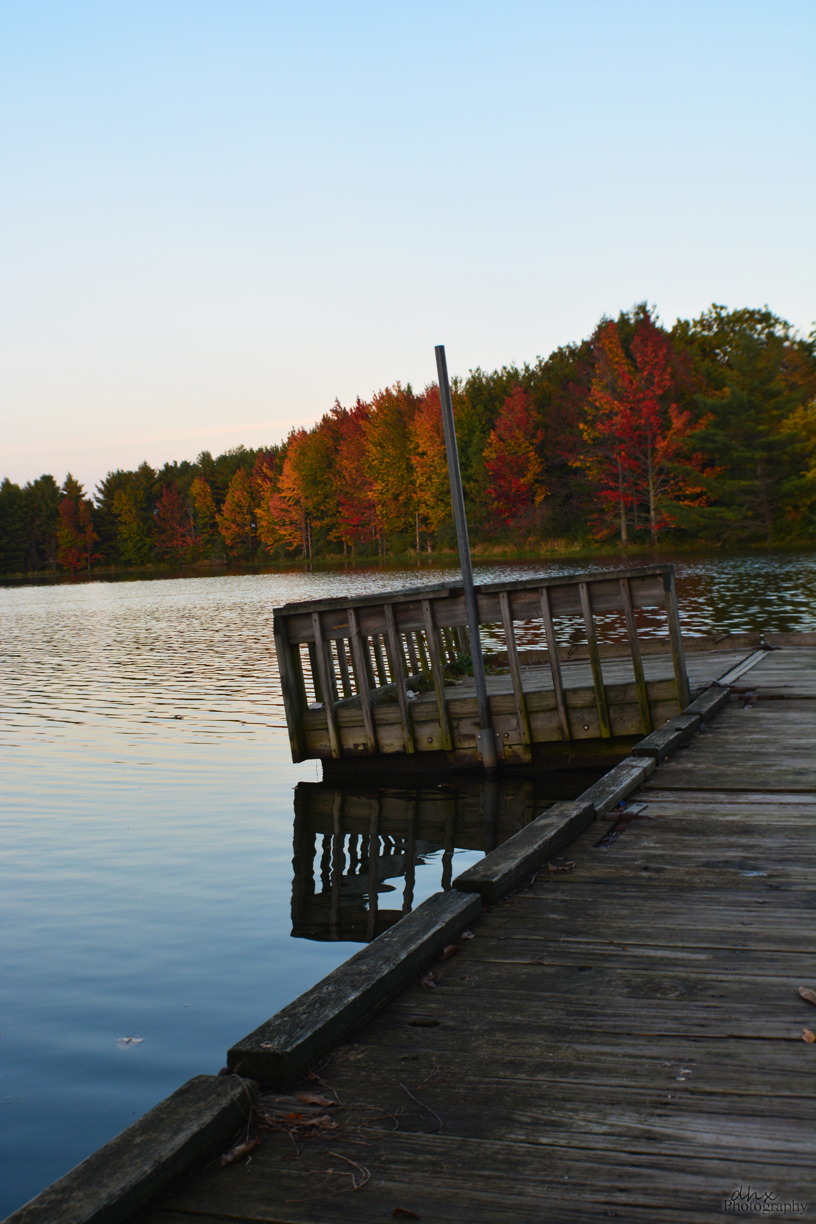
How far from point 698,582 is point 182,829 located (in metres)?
28.6

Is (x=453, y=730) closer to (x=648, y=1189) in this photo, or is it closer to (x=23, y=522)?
(x=648, y=1189)

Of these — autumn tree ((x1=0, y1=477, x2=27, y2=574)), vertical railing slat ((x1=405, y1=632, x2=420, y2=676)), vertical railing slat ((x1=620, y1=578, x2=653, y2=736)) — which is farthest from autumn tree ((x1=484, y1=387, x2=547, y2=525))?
autumn tree ((x1=0, y1=477, x2=27, y2=574))

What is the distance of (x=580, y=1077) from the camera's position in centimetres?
284

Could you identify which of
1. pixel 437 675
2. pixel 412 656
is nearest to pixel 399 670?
pixel 437 675

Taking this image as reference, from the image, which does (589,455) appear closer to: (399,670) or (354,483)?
(354,483)

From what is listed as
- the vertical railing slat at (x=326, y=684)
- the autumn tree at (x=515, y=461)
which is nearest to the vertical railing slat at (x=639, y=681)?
the vertical railing slat at (x=326, y=684)

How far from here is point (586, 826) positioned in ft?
18.9

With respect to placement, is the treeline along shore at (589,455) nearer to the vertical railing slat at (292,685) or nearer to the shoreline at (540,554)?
the shoreline at (540,554)

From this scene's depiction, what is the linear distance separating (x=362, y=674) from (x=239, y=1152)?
816cm

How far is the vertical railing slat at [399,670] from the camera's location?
34.4 ft

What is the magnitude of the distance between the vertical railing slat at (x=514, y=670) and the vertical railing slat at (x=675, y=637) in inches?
61.8

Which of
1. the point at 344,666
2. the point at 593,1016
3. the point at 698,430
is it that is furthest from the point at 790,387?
the point at 593,1016

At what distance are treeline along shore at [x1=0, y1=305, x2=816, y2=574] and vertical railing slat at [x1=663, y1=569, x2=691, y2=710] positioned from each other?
4418 centimetres

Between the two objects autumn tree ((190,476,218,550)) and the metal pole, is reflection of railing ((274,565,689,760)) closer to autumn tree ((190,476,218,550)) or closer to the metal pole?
the metal pole
